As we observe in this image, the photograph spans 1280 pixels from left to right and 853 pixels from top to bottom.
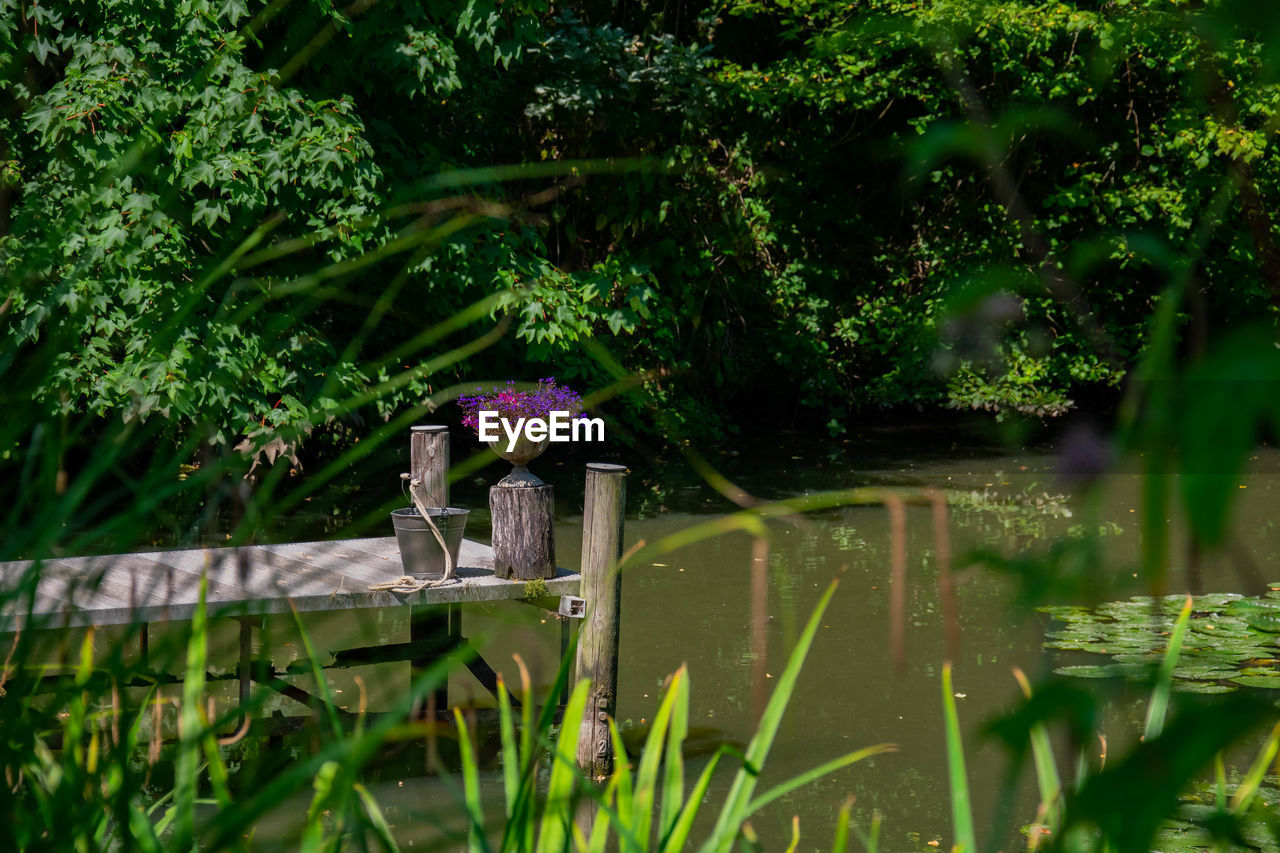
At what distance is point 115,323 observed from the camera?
8055 mm

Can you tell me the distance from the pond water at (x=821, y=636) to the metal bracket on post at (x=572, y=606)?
229 millimetres

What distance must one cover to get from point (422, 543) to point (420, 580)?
0.13 m

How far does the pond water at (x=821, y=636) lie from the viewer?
14.4 feet

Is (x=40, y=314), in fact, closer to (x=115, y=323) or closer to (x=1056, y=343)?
(x=115, y=323)

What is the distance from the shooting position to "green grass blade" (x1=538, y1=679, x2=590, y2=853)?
1334 millimetres

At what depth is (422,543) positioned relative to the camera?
4.75 m

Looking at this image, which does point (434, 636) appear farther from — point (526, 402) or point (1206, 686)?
point (1206, 686)

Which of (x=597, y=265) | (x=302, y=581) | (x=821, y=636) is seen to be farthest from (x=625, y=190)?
(x=302, y=581)

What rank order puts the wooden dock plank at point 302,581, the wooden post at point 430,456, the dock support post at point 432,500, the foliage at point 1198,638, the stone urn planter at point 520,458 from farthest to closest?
the foliage at point 1198,638
the wooden post at point 430,456
the dock support post at point 432,500
the stone urn planter at point 520,458
the wooden dock plank at point 302,581

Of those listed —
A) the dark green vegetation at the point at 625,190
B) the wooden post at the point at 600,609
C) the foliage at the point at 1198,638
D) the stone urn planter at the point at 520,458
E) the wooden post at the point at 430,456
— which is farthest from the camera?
the dark green vegetation at the point at 625,190

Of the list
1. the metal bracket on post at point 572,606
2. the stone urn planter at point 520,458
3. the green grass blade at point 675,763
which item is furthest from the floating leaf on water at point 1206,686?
the green grass blade at point 675,763

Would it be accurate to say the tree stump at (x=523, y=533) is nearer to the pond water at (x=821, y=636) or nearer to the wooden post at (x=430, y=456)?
the pond water at (x=821, y=636)

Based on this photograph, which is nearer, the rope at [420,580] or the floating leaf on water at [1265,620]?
the rope at [420,580]

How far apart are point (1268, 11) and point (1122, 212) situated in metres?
14.6
